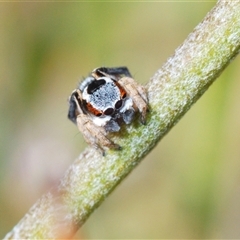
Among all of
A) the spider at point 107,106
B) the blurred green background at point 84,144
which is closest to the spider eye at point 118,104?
the spider at point 107,106

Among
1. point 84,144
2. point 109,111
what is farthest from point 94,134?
point 84,144

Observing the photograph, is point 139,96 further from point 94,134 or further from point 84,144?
point 84,144

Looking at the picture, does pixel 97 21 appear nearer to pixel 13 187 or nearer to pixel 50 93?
pixel 50 93

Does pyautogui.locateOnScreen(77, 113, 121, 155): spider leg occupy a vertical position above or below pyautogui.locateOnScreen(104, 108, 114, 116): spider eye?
below

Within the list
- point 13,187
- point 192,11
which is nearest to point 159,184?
point 13,187

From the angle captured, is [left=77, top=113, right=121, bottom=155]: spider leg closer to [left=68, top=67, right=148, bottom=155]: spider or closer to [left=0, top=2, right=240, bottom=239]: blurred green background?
[left=68, top=67, right=148, bottom=155]: spider

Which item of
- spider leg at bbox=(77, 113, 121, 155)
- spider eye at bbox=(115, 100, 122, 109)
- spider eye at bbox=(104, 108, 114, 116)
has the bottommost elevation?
spider leg at bbox=(77, 113, 121, 155)

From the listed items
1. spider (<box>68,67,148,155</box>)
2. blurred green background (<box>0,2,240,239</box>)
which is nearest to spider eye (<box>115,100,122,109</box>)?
spider (<box>68,67,148,155</box>)

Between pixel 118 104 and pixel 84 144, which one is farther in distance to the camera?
pixel 84 144
